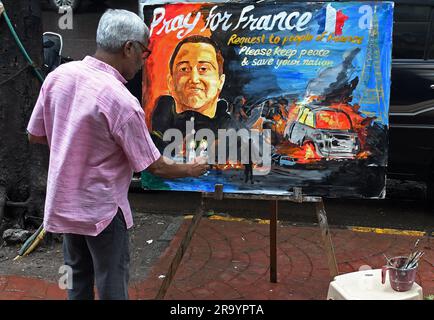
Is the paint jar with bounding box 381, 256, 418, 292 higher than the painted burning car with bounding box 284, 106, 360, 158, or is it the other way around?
the painted burning car with bounding box 284, 106, 360, 158

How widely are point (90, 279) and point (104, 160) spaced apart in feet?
2.31

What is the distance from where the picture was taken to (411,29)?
4719 mm

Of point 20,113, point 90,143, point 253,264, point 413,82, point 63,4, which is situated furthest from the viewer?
point 63,4

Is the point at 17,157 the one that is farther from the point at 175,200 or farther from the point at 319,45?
the point at 319,45

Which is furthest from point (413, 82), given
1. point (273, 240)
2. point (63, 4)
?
point (63, 4)

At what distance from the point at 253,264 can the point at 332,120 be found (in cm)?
131

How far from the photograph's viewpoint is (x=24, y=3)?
4020mm

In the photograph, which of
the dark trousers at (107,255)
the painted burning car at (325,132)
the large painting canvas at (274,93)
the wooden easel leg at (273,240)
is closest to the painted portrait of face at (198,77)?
the large painting canvas at (274,93)

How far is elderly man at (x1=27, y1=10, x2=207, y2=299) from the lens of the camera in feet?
7.32

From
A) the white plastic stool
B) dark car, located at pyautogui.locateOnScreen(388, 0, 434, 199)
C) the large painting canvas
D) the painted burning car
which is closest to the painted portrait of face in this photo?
the large painting canvas

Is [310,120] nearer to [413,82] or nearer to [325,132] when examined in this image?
[325,132]

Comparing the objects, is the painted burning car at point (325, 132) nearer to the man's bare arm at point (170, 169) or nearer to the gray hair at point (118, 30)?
the man's bare arm at point (170, 169)

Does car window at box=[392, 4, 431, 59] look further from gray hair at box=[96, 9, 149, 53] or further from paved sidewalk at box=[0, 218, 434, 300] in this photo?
A: gray hair at box=[96, 9, 149, 53]

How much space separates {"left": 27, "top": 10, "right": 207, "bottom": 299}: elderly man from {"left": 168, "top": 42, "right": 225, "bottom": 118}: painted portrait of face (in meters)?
0.90
